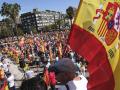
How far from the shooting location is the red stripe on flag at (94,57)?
3.85 m

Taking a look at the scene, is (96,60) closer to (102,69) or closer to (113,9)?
(102,69)

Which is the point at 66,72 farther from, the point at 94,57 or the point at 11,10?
the point at 11,10

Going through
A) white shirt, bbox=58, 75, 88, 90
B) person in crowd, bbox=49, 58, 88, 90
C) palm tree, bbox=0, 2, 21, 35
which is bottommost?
palm tree, bbox=0, 2, 21, 35

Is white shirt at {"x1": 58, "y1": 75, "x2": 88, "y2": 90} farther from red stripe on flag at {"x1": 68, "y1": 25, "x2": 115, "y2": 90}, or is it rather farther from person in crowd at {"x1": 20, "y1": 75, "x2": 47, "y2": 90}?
person in crowd at {"x1": 20, "y1": 75, "x2": 47, "y2": 90}

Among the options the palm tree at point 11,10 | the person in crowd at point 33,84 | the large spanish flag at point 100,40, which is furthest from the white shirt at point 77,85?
the palm tree at point 11,10

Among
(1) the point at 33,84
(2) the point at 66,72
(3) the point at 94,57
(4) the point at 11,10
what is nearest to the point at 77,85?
(3) the point at 94,57

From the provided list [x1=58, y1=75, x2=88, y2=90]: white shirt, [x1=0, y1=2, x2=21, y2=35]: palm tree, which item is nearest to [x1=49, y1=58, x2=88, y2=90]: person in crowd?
[x1=58, y1=75, x2=88, y2=90]: white shirt

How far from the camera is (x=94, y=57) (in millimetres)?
3982

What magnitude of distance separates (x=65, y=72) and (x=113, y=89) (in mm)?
508

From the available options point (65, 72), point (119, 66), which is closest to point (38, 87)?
point (65, 72)

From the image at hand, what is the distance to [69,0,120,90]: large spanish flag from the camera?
3.80 meters

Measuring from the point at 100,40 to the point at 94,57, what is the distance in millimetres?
182

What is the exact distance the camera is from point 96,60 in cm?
395

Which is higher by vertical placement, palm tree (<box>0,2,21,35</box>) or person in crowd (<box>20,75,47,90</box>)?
person in crowd (<box>20,75,47,90</box>)
